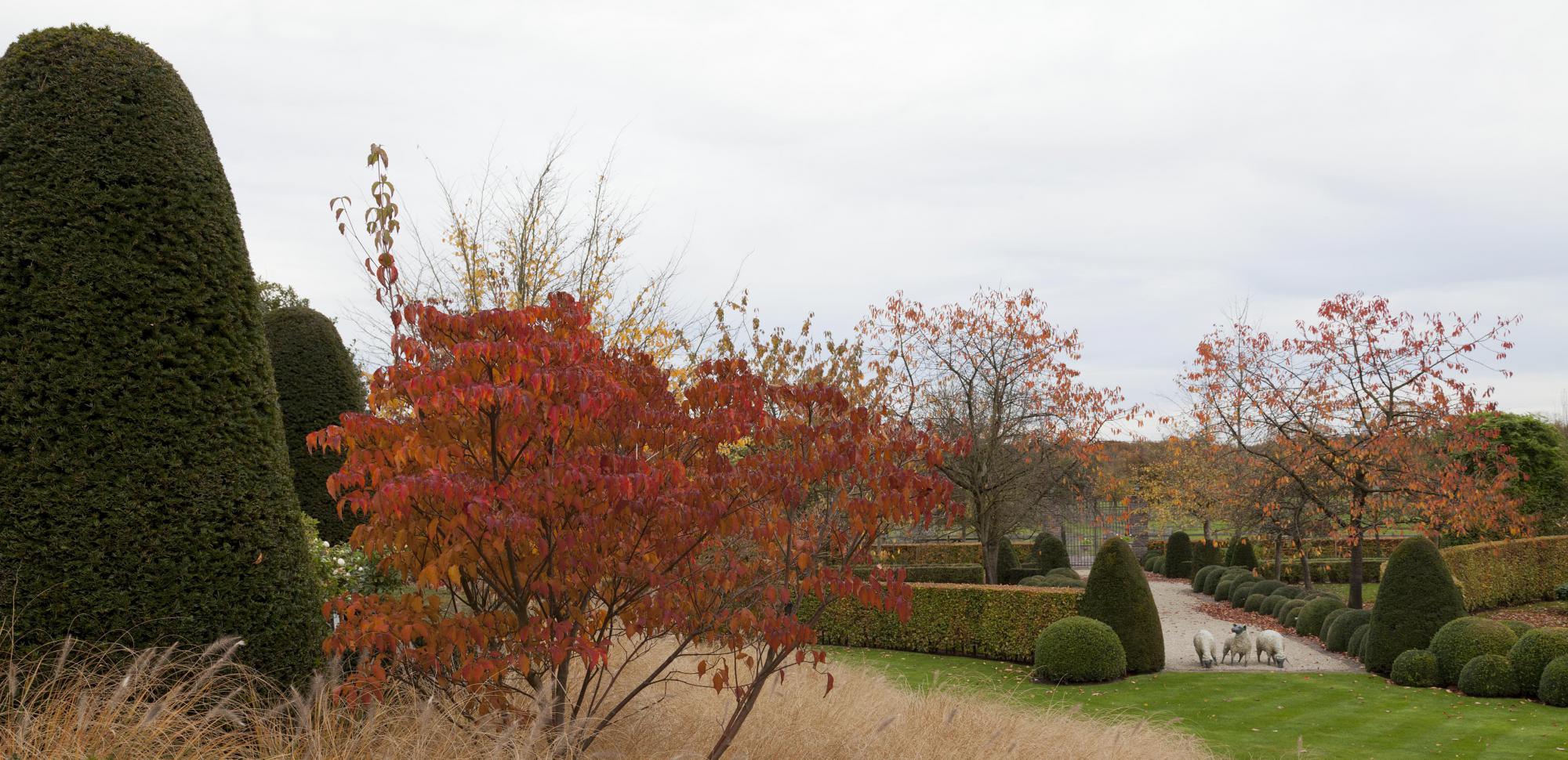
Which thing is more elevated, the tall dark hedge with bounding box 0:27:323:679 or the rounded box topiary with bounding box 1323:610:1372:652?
the tall dark hedge with bounding box 0:27:323:679

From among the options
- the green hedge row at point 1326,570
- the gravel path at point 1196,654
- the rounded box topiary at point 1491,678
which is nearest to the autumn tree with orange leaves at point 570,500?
the rounded box topiary at point 1491,678

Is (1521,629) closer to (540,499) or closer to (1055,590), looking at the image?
(1055,590)

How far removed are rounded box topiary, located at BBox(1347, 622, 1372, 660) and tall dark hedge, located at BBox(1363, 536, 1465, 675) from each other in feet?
2.63

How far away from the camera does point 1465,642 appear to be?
13.8 metres

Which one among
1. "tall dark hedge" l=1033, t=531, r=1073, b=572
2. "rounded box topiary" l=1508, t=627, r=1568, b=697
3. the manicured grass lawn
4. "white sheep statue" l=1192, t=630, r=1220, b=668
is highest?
"tall dark hedge" l=1033, t=531, r=1073, b=572

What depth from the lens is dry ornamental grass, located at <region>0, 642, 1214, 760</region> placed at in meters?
4.85

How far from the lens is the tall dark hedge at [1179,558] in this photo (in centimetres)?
3247

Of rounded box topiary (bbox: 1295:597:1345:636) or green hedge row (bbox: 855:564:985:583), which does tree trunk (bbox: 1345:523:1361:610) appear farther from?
green hedge row (bbox: 855:564:985:583)

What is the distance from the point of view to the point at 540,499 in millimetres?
5082

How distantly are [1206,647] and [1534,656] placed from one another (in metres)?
4.28

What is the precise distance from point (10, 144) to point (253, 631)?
3236 millimetres

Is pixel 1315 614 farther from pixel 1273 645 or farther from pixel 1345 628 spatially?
pixel 1273 645

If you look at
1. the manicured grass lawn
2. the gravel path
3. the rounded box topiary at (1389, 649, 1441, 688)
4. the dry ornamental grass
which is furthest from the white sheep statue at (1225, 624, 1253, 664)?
the dry ornamental grass

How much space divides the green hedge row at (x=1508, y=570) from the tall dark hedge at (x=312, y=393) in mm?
21161
